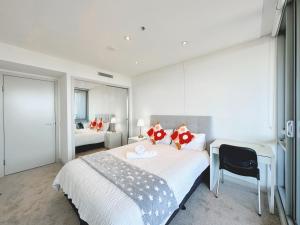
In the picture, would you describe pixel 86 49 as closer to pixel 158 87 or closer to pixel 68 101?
pixel 68 101

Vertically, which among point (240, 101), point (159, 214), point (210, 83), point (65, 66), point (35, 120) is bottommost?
point (159, 214)

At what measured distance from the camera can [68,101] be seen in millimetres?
3029

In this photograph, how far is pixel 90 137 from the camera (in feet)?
12.6

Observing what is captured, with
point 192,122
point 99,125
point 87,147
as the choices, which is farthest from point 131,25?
point 87,147

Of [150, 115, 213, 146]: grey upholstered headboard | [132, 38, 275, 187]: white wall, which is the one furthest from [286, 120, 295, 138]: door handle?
[150, 115, 213, 146]: grey upholstered headboard

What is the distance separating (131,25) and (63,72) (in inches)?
80.2

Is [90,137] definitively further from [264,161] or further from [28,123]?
[264,161]

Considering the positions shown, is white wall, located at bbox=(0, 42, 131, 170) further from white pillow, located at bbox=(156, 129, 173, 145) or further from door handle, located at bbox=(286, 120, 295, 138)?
door handle, located at bbox=(286, 120, 295, 138)

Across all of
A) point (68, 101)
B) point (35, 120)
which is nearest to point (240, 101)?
point (68, 101)

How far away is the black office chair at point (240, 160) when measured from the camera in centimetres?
179

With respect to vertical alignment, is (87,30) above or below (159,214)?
above

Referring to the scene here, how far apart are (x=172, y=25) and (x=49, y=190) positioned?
3.24 m

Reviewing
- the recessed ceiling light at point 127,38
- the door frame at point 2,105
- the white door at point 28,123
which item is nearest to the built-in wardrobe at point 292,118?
the recessed ceiling light at point 127,38

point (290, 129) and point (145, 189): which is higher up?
point (290, 129)
